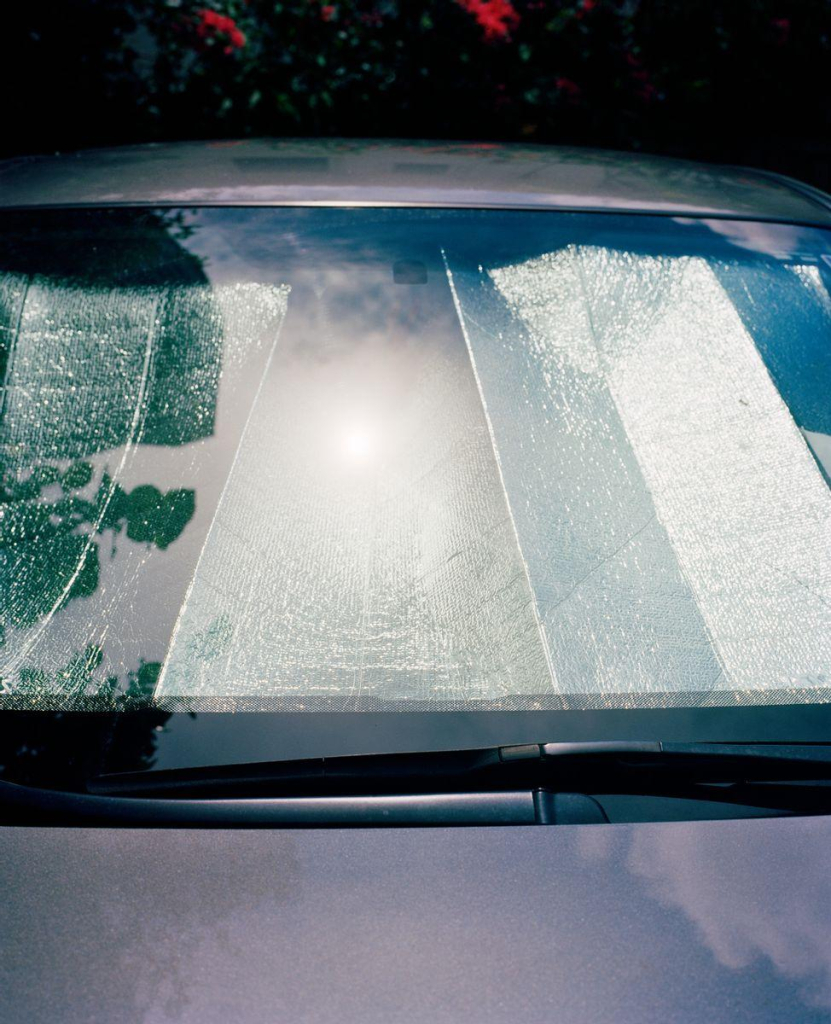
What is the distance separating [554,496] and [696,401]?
39 cm

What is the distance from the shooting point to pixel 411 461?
1436mm

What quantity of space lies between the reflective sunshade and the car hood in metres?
0.19

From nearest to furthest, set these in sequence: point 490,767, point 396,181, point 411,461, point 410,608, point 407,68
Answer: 1. point 490,767
2. point 410,608
3. point 411,461
4. point 396,181
5. point 407,68

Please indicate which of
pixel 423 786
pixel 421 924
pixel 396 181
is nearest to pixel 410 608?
pixel 423 786

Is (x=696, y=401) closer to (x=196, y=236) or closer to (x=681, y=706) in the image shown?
(x=681, y=706)

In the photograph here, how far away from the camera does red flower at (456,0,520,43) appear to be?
4.27 m

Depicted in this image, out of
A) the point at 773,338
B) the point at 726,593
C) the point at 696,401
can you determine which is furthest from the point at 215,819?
the point at 773,338

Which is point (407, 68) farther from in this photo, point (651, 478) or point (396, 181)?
point (651, 478)

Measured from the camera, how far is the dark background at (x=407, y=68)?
13.7ft

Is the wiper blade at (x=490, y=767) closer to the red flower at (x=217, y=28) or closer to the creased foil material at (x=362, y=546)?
the creased foil material at (x=362, y=546)

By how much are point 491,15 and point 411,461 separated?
12.5ft

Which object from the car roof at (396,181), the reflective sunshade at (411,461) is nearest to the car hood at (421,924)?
the reflective sunshade at (411,461)

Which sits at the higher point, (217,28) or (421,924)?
(217,28)

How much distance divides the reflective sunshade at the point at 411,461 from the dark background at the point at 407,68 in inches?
116
